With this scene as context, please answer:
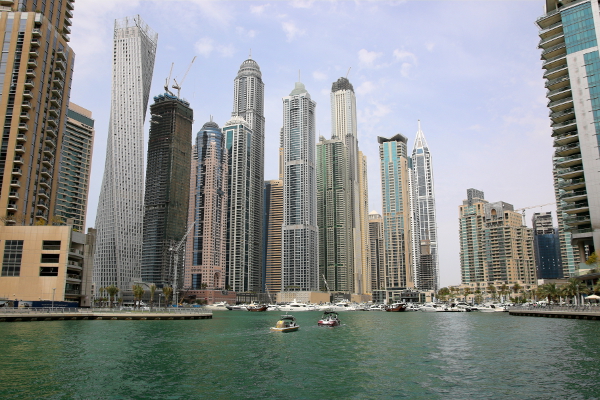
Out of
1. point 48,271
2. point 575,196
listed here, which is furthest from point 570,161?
point 48,271

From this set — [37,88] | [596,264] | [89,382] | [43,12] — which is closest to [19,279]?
[37,88]

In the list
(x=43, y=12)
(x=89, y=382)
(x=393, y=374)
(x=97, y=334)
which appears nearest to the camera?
(x=89, y=382)

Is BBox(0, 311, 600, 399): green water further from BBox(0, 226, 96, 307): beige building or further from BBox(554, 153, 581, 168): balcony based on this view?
BBox(554, 153, 581, 168): balcony

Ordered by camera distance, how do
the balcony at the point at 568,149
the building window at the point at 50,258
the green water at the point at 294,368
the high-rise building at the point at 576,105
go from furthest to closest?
the balcony at the point at 568,149 < the building window at the point at 50,258 < the high-rise building at the point at 576,105 < the green water at the point at 294,368

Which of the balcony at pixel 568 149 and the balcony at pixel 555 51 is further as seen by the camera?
the balcony at pixel 555 51

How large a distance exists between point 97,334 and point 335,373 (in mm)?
49414

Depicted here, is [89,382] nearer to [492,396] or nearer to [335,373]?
[335,373]

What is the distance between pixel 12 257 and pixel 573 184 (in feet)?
485

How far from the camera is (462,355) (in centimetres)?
5756

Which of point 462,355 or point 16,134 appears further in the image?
point 16,134

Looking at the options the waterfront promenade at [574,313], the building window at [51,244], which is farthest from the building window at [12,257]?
the waterfront promenade at [574,313]

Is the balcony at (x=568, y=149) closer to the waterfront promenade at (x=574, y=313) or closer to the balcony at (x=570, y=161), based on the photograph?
the balcony at (x=570, y=161)

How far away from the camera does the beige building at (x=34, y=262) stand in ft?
381

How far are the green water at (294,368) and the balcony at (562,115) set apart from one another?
7357 cm
